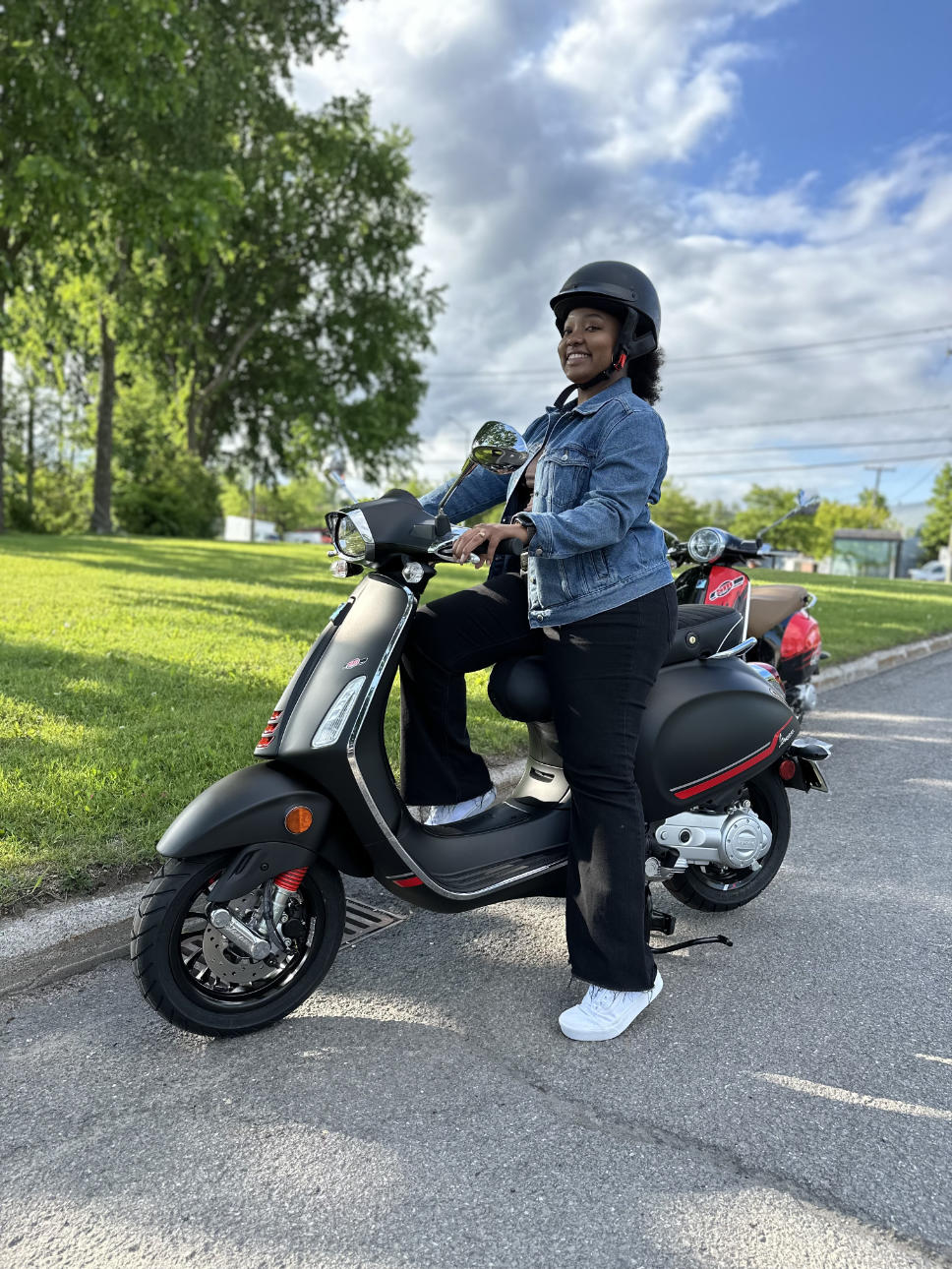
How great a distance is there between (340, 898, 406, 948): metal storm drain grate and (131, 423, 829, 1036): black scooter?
1.64ft

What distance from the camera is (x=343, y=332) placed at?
2988 cm

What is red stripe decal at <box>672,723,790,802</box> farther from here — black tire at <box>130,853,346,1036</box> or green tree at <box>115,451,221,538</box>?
green tree at <box>115,451,221,538</box>

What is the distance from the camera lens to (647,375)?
2756mm

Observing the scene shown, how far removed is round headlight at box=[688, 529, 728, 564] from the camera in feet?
16.7

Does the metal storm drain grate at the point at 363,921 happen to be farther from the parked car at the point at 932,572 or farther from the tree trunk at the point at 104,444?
the parked car at the point at 932,572

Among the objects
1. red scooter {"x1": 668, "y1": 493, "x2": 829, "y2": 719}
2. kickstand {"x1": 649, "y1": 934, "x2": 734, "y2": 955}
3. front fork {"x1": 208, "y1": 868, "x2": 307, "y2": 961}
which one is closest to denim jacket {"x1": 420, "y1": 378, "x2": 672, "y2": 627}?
front fork {"x1": 208, "y1": 868, "x2": 307, "y2": 961}

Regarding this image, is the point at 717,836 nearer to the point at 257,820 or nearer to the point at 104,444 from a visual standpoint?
the point at 257,820

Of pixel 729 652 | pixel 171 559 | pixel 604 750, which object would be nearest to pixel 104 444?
pixel 171 559

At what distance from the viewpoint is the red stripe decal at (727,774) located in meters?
2.92

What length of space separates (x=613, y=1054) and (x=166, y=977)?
112 cm

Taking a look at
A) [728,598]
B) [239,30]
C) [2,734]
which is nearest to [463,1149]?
[2,734]

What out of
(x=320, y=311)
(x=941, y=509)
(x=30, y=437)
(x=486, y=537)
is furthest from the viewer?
(x=941, y=509)

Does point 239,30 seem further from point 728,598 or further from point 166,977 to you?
point 166,977

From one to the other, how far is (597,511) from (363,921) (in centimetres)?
160
